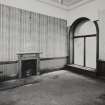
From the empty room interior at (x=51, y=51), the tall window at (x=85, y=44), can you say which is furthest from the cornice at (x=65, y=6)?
the tall window at (x=85, y=44)

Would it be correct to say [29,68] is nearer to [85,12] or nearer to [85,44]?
[85,44]

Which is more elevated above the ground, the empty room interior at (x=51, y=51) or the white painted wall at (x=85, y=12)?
the white painted wall at (x=85, y=12)

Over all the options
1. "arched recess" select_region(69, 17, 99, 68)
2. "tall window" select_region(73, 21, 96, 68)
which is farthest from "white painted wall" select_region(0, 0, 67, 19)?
"tall window" select_region(73, 21, 96, 68)

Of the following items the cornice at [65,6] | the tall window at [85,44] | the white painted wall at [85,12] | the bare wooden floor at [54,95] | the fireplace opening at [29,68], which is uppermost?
the cornice at [65,6]

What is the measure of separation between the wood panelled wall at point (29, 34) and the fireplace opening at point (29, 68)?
1.57ft

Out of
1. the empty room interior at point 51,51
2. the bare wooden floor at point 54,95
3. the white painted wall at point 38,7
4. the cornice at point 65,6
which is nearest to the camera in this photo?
the bare wooden floor at point 54,95

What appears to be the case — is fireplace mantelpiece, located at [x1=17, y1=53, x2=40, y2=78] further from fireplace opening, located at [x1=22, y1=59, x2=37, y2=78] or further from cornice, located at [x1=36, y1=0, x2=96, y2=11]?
cornice, located at [x1=36, y1=0, x2=96, y2=11]

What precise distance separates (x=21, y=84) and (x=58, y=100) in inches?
64.3

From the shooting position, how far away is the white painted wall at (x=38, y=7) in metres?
4.24

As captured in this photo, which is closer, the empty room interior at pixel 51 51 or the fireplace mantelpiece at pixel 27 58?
the empty room interior at pixel 51 51

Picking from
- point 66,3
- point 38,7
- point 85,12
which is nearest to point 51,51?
point 38,7

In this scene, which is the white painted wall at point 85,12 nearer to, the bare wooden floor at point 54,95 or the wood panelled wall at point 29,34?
the wood panelled wall at point 29,34

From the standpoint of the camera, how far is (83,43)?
562cm

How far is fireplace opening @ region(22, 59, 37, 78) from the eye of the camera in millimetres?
4400
